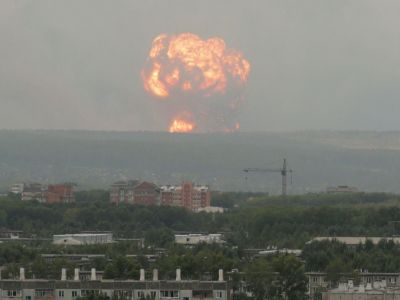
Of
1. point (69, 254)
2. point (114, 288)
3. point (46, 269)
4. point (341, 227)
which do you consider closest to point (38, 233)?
point (341, 227)

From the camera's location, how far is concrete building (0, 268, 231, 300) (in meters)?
96.9

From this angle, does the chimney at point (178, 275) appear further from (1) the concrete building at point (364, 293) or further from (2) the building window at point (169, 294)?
(1) the concrete building at point (364, 293)

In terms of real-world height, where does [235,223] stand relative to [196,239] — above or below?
above

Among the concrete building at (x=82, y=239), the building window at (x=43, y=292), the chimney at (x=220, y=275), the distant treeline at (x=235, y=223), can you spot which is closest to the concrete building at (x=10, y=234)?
the distant treeline at (x=235, y=223)

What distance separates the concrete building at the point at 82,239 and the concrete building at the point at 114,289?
182ft

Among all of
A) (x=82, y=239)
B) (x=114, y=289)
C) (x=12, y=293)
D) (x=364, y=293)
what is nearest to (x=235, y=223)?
(x=82, y=239)

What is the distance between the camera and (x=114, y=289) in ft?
324

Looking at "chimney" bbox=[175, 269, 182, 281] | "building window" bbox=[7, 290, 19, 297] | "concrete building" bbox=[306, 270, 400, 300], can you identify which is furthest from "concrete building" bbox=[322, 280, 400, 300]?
"building window" bbox=[7, 290, 19, 297]

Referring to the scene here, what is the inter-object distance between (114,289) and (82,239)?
64.4m

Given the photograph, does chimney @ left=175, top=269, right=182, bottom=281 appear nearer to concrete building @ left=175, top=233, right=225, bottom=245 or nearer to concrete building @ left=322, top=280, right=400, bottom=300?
concrete building @ left=322, top=280, right=400, bottom=300

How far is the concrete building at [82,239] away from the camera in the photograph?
157 meters

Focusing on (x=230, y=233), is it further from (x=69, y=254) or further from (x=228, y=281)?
(x=228, y=281)

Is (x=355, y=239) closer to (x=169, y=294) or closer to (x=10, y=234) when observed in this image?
(x=10, y=234)

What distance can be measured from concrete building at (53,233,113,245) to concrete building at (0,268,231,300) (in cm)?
5544
